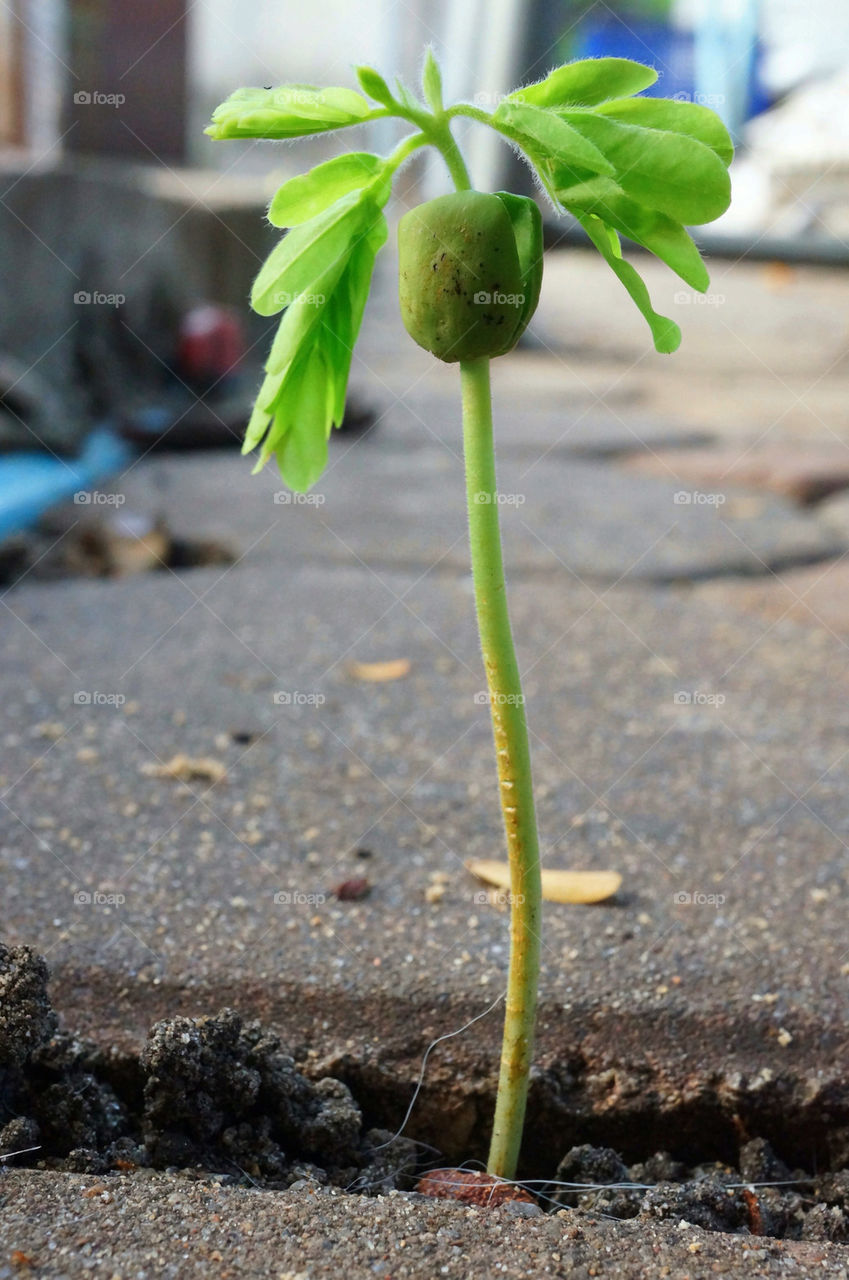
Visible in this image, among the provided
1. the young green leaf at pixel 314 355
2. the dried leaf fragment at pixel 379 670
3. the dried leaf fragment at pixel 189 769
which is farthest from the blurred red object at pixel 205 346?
the young green leaf at pixel 314 355

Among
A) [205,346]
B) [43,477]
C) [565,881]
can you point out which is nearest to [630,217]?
[565,881]

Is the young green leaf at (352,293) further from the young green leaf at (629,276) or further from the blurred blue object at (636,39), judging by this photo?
the blurred blue object at (636,39)

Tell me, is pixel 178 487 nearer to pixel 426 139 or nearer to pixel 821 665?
pixel 821 665

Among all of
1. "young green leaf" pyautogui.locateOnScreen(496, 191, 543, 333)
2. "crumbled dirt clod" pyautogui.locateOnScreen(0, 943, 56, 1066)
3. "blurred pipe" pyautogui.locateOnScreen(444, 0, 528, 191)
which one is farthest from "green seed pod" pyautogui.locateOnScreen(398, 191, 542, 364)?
"blurred pipe" pyautogui.locateOnScreen(444, 0, 528, 191)

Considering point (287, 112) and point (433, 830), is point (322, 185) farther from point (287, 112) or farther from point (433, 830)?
point (433, 830)

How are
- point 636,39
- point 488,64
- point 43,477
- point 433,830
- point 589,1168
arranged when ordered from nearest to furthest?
point 589,1168 < point 433,830 < point 43,477 < point 488,64 < point 636,39

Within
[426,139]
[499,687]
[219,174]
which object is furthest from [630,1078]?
[219,174]

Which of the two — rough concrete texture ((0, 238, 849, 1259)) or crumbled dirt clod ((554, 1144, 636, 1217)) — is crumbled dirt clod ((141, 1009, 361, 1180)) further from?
crumbled dirt clod ((554, 1144, 636, 1217))
